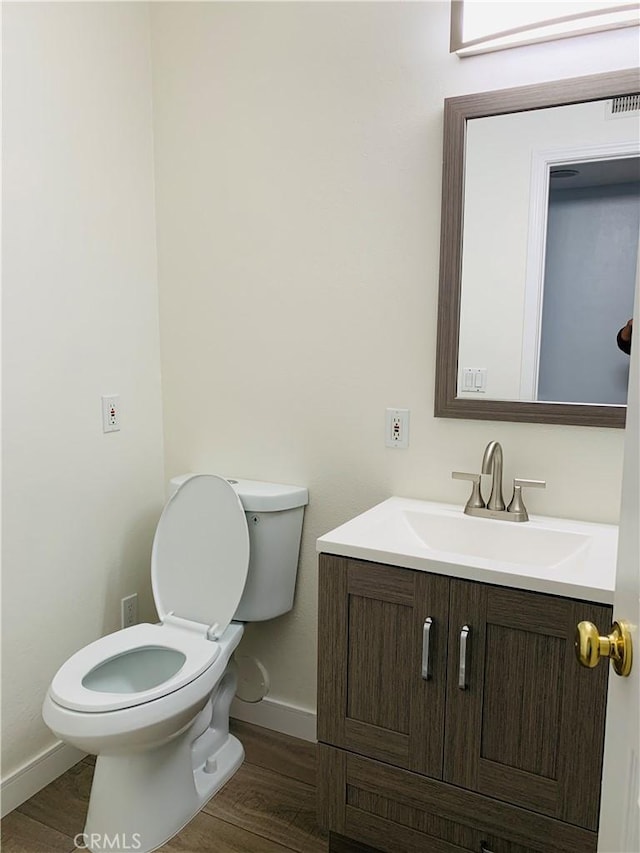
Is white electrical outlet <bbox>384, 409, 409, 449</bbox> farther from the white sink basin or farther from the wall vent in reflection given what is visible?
the wall vent in reflection

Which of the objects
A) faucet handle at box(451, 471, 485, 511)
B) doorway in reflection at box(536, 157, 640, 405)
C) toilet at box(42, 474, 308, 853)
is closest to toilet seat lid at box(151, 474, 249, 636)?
toilet at box(42, 474, 308, 853)

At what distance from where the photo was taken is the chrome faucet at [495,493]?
169 cm

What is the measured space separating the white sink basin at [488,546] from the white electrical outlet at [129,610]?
1.00 m

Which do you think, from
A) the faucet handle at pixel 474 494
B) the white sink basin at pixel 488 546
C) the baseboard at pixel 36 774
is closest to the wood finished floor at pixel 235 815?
the baseboard at pixel 36 774

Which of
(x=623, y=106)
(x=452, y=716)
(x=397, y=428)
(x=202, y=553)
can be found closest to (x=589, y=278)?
(x=623, y=106)

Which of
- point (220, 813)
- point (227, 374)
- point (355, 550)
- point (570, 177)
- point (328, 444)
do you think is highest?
point (570, 177)

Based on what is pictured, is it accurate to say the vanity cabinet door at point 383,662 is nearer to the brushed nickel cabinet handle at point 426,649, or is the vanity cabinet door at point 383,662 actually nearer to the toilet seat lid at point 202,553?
the brushed nickel cabinet handle at point 426,649

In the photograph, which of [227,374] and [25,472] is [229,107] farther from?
[25,472]

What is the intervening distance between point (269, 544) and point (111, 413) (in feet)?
2.20

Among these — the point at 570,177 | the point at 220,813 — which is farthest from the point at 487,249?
the point at 220,813

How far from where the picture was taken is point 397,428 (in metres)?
1.91

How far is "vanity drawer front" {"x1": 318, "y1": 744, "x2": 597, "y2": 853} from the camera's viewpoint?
134cm

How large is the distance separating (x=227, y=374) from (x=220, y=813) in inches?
51.4

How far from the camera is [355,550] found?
1493 mm
